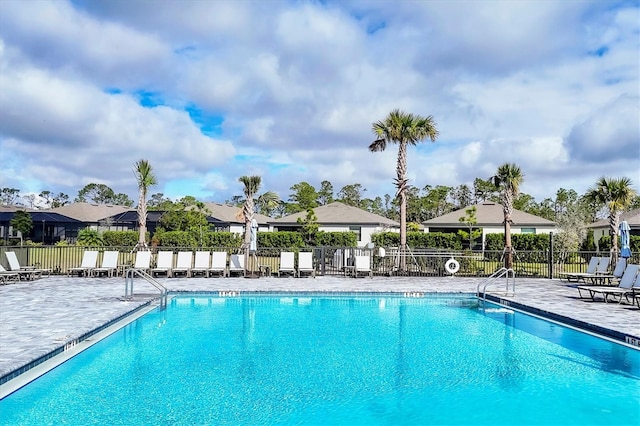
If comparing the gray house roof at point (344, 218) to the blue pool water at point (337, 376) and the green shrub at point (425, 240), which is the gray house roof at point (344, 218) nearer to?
the green shrub at point (425, 240)

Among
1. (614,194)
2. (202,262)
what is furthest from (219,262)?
(614,194)

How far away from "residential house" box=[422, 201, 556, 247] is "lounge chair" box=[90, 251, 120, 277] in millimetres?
26373

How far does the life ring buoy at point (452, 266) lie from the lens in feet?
60.5

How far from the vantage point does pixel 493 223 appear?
38.9 m

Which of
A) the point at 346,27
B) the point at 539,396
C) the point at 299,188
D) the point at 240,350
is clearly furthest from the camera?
the point at 299,188

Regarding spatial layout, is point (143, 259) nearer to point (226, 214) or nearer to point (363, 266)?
point (363, 266)

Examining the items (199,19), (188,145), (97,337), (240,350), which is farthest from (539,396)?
(188,145)

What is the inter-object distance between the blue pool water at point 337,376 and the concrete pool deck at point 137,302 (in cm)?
39

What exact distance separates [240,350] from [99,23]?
12.2m

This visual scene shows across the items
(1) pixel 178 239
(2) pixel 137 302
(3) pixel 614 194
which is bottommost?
(2) pixel 137 302

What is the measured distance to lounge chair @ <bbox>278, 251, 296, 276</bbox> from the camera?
17938 mm

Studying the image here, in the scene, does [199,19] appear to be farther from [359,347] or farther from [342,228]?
[342,228]

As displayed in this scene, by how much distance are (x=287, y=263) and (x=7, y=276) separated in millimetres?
9047

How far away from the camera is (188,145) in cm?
4003
